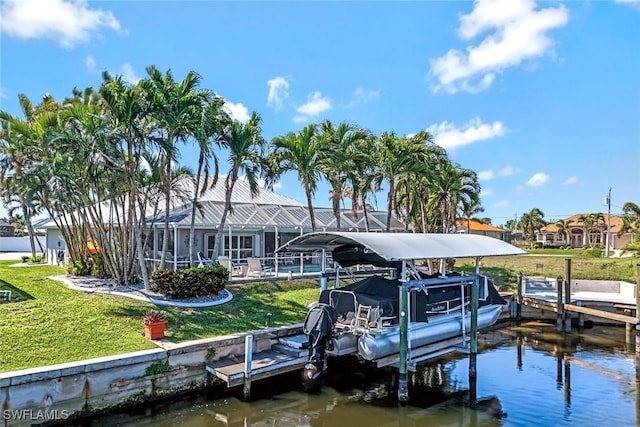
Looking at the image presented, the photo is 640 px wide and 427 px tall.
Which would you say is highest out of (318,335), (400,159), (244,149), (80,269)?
(400,159)

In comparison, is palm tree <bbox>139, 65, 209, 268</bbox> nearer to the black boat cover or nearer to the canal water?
the black boat cover

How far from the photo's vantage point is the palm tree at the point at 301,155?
19.1m

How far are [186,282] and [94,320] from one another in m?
3.17

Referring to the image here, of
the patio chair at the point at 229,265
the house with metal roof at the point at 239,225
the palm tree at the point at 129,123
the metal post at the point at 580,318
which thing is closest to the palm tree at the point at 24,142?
the palm tree at the point at 129,123

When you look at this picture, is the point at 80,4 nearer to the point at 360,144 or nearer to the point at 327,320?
the point at 327,320

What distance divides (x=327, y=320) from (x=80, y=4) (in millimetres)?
10895

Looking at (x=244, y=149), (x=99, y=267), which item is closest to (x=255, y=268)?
(x=244, y=149)

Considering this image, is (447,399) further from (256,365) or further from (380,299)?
(256,365)

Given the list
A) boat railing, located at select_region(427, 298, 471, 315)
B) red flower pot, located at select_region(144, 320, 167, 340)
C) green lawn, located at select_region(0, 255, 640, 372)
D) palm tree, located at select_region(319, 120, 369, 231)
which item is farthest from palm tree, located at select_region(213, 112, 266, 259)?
boat railing, located at select_region(427, 298, 471, 315)

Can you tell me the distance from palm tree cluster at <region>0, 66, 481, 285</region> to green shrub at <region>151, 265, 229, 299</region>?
1.18 metres

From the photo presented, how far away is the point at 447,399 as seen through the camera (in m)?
10.5

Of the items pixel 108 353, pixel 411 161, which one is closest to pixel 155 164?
pixel 108 353

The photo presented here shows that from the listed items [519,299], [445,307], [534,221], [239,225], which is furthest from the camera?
[534,221]

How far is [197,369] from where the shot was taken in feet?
33.4
